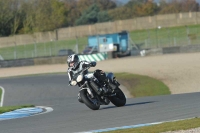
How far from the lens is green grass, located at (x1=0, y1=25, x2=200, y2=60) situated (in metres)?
55.3

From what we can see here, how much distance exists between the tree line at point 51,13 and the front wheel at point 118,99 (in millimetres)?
42289

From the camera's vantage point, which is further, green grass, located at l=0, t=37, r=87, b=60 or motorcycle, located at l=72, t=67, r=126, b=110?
green grass, located at l=0, t=37, r=87, b=60

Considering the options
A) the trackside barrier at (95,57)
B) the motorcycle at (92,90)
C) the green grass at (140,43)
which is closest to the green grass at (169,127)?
the motorcycle at (92,90)

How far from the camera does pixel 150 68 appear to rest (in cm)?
3328

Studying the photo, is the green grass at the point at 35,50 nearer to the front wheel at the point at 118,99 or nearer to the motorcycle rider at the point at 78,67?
the front wheel at the point at 118,99

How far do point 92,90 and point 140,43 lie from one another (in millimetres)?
45805

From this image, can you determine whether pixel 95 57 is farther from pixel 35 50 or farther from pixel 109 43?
pixel 35 50

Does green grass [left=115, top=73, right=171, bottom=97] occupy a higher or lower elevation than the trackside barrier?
lower

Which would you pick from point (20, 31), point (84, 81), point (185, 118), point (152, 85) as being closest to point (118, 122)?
point (185, 118)

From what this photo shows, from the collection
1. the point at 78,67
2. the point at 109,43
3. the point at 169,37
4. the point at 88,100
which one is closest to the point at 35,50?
the point at 109,43

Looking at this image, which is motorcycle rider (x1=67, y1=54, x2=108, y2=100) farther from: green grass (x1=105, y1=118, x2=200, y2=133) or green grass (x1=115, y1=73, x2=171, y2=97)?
green grass (x1=115, y1=73, x2=171, y2=97)

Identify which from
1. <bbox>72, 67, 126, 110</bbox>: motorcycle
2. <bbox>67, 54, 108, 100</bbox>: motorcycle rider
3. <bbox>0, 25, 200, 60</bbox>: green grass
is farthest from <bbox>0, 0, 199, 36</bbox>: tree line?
<bbox>72, 67, 126, 110</bbox>: motorcycle

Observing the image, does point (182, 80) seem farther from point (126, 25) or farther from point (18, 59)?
point (126, 25)

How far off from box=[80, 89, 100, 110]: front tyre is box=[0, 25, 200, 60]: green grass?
3955 cm
